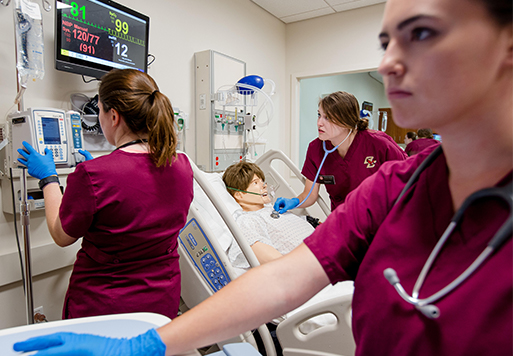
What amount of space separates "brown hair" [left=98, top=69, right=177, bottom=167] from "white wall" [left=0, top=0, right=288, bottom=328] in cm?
87

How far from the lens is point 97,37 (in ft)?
6.08

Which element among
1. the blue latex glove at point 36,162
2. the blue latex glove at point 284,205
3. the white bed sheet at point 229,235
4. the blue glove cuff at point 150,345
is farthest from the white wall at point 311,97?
the blue glove cuff at point 150,345

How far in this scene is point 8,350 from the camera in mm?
640

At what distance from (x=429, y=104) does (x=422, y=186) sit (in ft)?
0.63

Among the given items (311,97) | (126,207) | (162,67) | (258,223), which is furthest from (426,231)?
(311,97)

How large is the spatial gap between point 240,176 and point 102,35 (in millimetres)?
1173

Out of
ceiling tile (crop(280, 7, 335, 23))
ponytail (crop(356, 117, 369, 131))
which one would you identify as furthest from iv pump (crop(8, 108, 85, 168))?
ceiling tile (crop(280, 7, 335, 23))

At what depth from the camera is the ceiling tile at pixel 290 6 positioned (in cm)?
349

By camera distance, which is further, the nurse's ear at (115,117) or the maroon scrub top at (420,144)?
the maroon scrub top at (420,144)

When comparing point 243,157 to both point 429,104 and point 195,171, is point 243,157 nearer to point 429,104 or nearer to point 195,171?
point 195,171

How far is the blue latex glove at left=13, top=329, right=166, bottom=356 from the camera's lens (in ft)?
1.88

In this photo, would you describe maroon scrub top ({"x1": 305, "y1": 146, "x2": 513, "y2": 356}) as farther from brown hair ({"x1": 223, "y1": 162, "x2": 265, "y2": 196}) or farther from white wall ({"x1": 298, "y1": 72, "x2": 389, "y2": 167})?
white wall ({"x1": 298, "y1": 72, "x2": 389, "y2": 167})

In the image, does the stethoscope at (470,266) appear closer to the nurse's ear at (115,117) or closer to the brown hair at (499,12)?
the brown hair at (499,12)

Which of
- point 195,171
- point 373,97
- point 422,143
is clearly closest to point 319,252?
point 195,171
